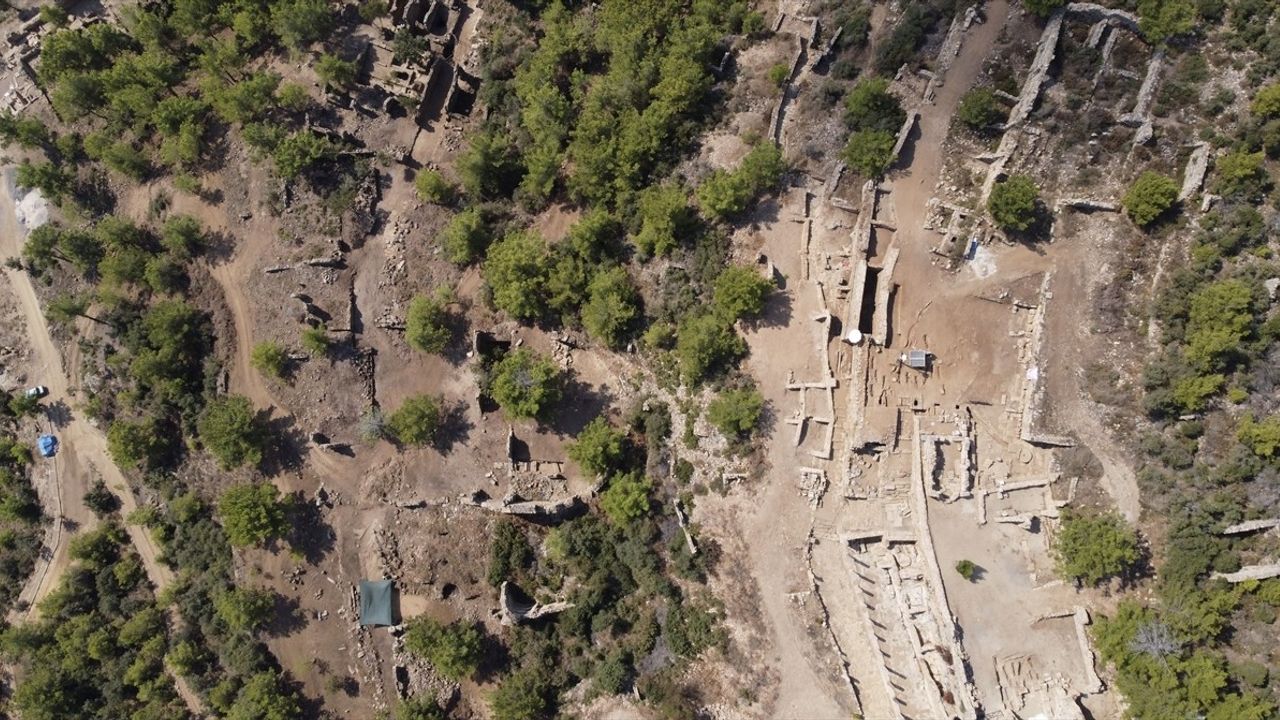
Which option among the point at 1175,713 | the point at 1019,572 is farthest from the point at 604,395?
the point at 1175,713

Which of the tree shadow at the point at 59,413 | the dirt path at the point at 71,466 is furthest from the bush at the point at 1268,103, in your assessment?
the tree shadow at the point at 59,413

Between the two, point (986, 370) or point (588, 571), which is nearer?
point (986, 370)

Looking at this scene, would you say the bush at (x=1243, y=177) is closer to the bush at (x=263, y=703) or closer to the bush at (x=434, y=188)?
the bush at (x=434, y=188)

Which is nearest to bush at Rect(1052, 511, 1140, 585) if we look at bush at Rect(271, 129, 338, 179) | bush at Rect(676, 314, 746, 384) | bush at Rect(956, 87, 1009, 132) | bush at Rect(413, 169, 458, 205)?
bush at Rect(676, 314, 746, 384)

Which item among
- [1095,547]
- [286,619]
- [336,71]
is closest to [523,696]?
[286,619]

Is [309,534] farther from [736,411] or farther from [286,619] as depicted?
[736,411]

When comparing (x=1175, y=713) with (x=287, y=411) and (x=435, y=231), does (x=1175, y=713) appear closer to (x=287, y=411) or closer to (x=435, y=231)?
(x=435, y=231)
